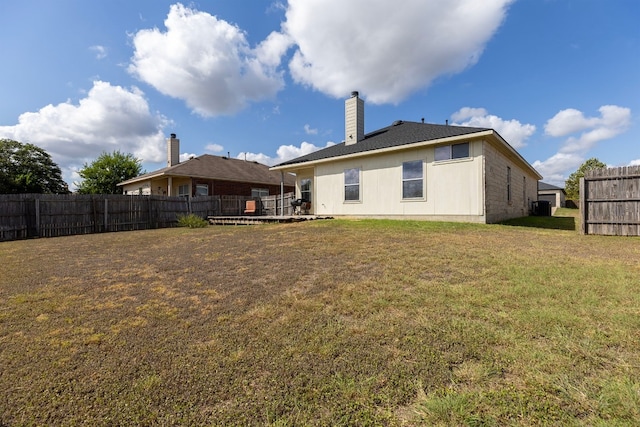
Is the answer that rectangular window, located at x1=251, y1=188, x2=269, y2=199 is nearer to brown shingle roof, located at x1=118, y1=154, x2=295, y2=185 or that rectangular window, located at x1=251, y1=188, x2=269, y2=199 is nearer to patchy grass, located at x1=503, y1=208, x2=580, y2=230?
brown shingle roof, located at x1=118, y1=154, x2=295, y2=185

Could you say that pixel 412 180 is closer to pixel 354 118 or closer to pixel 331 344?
pixel 354 118

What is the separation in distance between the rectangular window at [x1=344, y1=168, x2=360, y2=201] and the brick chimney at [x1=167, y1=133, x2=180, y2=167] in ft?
49.2

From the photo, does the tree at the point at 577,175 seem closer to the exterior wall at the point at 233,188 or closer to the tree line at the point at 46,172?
the tree line at the point at 46,172

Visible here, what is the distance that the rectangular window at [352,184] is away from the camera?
1309 cm

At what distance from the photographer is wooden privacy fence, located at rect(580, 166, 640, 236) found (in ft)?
25.3

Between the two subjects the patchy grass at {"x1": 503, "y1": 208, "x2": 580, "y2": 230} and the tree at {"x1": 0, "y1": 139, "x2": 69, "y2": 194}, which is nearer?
the patchy grass at {"x1": 503, "y1": 208, "x2": 580, "y2": 230}

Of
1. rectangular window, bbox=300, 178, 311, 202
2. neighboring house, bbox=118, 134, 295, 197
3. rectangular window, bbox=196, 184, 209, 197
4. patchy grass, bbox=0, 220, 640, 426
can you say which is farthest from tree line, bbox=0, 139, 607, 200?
patchy grass, bbox=0, 220, 640, 426

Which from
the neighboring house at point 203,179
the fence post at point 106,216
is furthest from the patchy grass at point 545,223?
the fence post at point 106,216

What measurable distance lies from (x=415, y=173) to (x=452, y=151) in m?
1.52

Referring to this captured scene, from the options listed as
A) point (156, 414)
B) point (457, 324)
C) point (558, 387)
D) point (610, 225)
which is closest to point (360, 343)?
point (457, 324)

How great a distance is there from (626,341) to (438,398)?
5.79 ft

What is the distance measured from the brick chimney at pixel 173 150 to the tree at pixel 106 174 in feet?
34.6

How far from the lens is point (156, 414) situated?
5.54ft

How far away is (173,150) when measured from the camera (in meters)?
21.9
